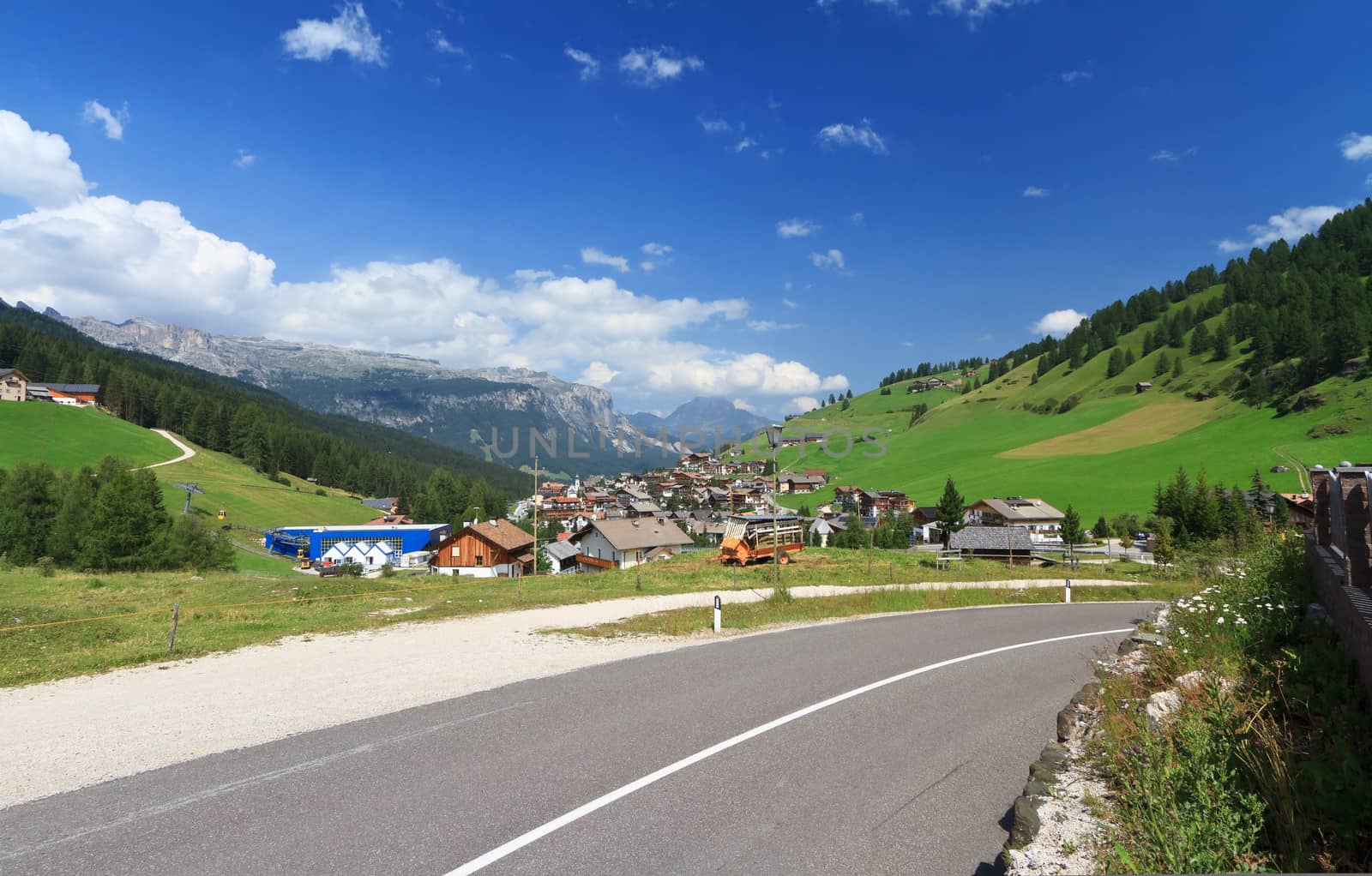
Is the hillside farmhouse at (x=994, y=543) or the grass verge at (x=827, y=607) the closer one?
the grass verge at (x=827, y=607)

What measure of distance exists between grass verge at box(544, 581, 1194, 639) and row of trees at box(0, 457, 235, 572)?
44135mm

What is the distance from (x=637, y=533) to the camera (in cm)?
6788

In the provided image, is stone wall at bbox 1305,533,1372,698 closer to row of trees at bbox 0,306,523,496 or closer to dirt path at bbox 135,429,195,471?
dirt path at bbox 135,429,195,471

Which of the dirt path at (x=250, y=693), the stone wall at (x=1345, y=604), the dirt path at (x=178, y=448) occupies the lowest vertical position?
the dirt path at (x=250, y=693)

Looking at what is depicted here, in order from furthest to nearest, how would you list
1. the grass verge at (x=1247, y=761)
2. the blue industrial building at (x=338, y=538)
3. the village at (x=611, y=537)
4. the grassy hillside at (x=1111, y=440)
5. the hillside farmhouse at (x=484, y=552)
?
the grassy hillside at (x=1111, y=440), the blue industrial building at (x=338, y=538), the hillside farmhouse at (x=484, y=552), the village at (x=611, y=537), the grass verge at (x=1247, y=761)

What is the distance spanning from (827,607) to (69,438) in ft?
426

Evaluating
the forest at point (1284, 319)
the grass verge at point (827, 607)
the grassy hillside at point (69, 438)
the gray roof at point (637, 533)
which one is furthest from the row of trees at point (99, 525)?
the forest at point (1284, 319)

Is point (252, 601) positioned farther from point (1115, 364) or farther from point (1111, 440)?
point (1115, 364)

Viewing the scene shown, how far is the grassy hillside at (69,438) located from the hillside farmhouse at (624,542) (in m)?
70.5

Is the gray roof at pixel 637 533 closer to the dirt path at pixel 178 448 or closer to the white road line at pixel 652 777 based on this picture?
the white road line at pixel 652 777

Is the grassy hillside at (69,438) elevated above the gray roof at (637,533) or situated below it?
above

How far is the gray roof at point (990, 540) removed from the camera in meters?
62.8

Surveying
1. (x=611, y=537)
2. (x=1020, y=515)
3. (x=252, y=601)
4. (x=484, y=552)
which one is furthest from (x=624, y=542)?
(x=1020, y=515)

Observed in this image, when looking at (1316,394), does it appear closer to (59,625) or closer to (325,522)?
A: (59,625)
